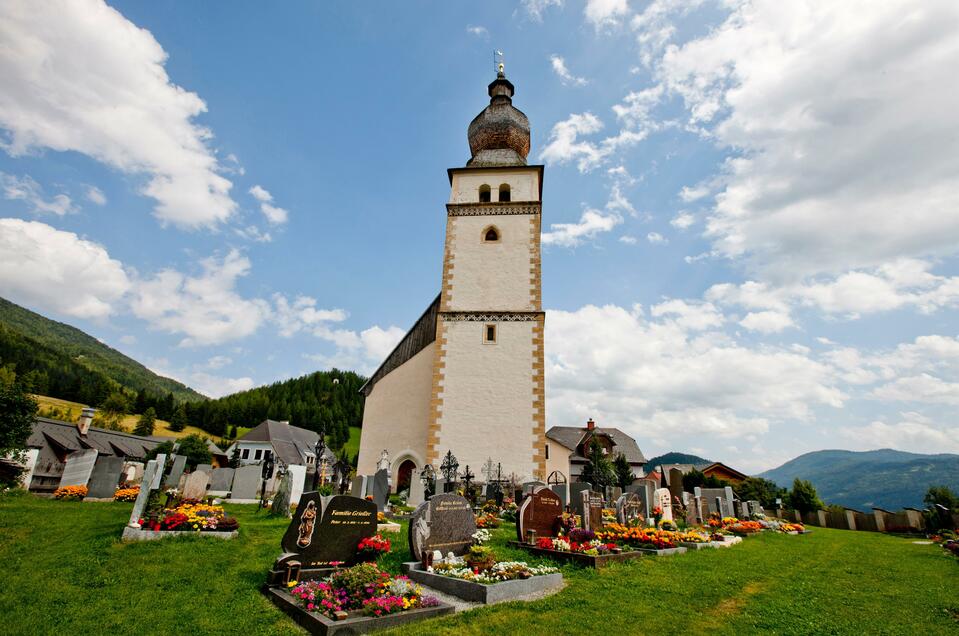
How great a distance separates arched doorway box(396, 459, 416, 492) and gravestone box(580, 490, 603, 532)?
10390mm

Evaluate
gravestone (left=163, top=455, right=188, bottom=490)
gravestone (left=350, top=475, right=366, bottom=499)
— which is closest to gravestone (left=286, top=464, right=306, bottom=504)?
gravestone (left=350, top=475, right=366, bottom=499)

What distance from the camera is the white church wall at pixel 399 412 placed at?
69.8 feet

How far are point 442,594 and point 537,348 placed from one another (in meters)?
13.5

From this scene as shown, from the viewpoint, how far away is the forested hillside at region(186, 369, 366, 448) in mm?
84688

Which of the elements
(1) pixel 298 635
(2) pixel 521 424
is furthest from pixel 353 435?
(1) pixel 298 635

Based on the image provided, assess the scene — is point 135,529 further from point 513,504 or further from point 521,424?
point 521,424

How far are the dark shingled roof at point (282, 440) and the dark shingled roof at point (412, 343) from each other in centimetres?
3056

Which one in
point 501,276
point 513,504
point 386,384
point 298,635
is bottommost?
point 298,635

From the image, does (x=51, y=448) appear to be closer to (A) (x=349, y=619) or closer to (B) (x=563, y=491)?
(B) (x=563, y=491)

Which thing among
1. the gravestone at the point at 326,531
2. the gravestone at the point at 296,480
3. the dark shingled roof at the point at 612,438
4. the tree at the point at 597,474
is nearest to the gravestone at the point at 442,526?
the gravestone at the point at 326,531

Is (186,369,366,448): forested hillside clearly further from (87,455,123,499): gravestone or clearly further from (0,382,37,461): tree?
(87,455,123,499): gravestone

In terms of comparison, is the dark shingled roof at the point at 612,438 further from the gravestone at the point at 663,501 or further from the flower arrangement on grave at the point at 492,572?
the flower arrangement on grave at the point at 492,572

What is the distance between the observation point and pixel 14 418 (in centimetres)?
1830

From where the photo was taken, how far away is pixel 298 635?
5.39m
